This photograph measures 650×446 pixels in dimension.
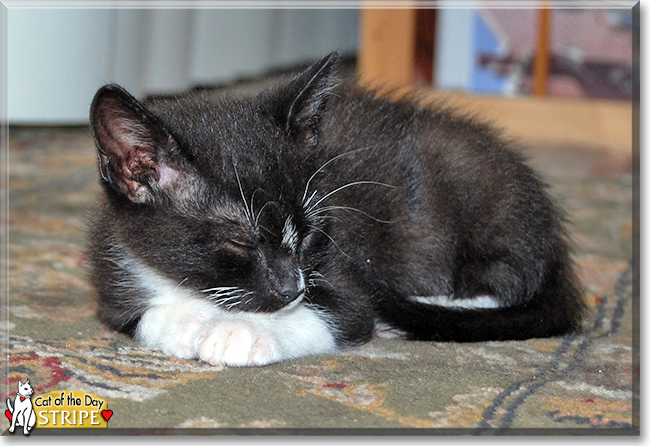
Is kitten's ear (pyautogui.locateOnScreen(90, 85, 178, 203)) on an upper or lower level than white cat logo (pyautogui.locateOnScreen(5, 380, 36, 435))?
upper

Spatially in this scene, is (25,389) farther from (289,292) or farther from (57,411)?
(289,292)

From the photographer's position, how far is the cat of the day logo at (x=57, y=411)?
1.04 meters

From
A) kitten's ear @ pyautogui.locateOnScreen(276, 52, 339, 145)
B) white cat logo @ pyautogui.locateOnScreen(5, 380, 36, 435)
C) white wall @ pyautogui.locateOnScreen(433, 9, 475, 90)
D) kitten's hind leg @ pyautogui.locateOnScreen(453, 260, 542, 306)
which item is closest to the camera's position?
white cat logo @ pyautogui.locateOnScreen(5, 380, 36, 435)

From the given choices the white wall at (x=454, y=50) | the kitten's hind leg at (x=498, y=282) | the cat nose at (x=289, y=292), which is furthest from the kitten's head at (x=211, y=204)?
the white wall at (x=454, y=50)

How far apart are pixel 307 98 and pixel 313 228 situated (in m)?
0.26

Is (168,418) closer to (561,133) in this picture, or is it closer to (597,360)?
(597,360)

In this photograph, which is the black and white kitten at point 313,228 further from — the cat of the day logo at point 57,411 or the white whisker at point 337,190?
the cat of the day logo at point 57,411

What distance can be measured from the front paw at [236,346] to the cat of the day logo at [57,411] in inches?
9.3

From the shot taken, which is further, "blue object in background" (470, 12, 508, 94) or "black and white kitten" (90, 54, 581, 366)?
"blue object in background" (470, 12, 508, 94)

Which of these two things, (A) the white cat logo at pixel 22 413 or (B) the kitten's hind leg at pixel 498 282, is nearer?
(A) the white cat logo at pixel 22 413

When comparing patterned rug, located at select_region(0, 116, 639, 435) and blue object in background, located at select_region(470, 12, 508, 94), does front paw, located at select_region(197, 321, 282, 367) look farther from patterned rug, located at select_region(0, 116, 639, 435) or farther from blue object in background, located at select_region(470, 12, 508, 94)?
blue object in background, located at select_region(470, 12, 508, 94)

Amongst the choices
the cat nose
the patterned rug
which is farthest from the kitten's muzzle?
the patterned rug

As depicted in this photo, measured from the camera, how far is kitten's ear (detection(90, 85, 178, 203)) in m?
1.17

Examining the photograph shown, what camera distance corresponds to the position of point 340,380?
1.24 meters
